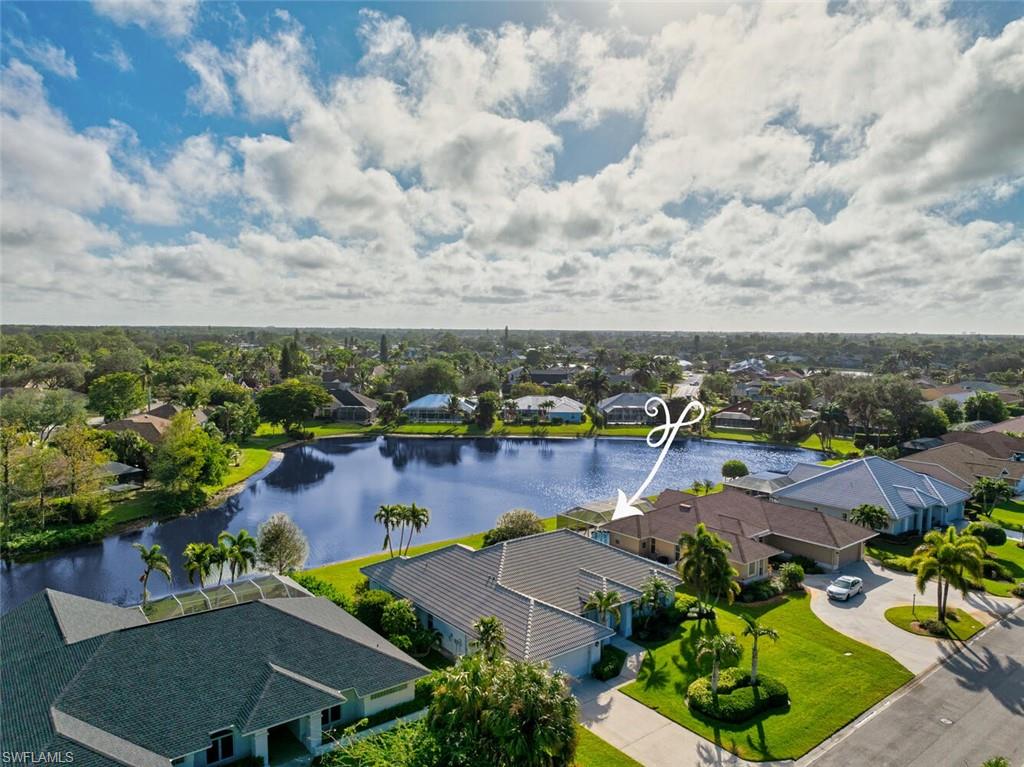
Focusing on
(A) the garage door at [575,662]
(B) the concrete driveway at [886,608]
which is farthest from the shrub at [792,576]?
(A) the garage door at [575,662]

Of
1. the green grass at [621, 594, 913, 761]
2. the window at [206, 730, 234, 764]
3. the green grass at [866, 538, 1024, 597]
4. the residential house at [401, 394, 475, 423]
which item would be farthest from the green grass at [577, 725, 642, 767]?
the residential house at [401, 394, 475, 423]

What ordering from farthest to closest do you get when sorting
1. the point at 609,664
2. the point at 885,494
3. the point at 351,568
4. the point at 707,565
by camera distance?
1. the point at 885,494
2. the point at 351,568
3. the point at 707,565
4. the point at 609,664

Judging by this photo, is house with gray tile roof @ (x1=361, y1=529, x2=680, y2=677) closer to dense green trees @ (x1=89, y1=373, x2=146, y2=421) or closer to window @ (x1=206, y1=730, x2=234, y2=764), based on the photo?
window @ (x1=206, y1=730, x2=234, y2=764)

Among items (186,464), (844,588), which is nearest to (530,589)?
(844,588)

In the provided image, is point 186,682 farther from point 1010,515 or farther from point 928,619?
point 1010,515

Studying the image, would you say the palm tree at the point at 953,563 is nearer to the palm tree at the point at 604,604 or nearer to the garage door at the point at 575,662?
the palm tree at the point at 604,604

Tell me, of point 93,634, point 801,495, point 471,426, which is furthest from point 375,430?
point 93,634
